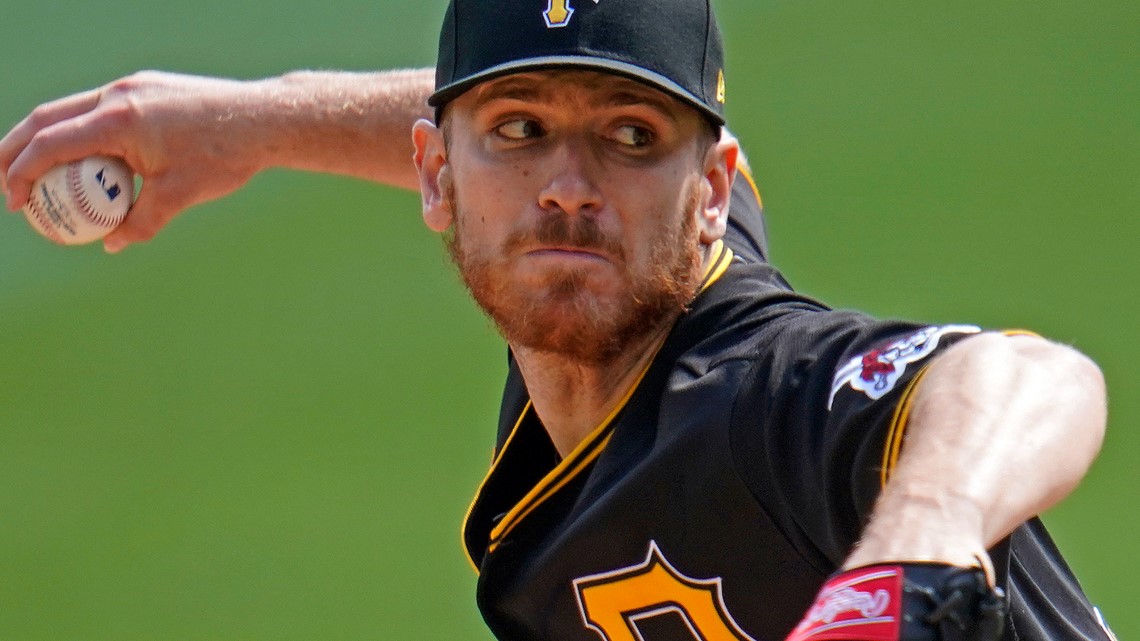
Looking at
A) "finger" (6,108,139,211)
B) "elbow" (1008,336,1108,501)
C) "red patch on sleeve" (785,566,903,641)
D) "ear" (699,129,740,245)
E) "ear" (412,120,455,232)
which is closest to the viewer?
"red patch on sleeve" (785,566,903,641)

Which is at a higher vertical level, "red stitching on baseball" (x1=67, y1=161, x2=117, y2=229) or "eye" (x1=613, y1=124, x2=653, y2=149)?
"red stitching on baseball" (x1=67, y1=161, x2=117, y2=229)

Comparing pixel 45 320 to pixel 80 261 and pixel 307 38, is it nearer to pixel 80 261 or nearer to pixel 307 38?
pixel 80 261

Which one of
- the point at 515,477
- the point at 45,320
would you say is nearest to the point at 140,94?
the point at 515,477

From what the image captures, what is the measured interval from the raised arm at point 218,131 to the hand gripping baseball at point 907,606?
2.05 metres

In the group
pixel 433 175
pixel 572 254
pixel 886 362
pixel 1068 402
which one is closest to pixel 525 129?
pixel 572 254

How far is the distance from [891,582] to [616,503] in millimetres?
841

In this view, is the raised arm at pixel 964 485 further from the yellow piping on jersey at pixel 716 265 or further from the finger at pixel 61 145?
the finger at pixel 61 145

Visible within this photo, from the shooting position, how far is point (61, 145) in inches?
118

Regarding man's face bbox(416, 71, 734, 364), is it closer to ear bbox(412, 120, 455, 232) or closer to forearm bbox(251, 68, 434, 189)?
ear bbox(412, 120, 455, 232)

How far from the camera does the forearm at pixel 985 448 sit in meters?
1.43

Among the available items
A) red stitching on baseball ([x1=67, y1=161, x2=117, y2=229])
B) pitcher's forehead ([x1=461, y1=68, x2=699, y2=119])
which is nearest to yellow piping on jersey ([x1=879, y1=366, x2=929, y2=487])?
pitcher's forehead ([x1=461, y1=68, x2=699, y2=119])

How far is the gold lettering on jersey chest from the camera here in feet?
7.07

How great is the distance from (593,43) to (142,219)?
4.49ft

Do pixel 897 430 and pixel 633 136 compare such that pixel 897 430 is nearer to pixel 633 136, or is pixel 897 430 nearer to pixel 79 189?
pixel 633 136
